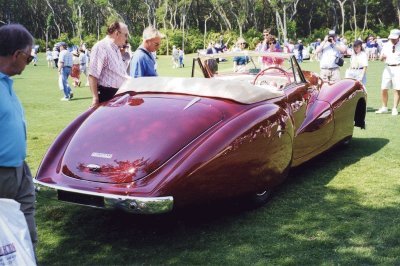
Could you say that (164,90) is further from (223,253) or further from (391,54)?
(391,54)

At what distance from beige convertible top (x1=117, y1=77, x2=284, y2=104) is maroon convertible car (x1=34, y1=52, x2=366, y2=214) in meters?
0.01

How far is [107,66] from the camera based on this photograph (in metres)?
6.04

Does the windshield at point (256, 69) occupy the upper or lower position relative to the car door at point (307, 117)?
upper

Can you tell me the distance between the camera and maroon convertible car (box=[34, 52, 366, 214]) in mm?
3740

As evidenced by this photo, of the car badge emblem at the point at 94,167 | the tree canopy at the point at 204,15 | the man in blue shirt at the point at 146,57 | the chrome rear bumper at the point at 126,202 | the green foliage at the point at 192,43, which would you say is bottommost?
the green foliage at the point at 192,43

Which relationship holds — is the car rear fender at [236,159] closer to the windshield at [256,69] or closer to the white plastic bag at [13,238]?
the windshield at [256,69]

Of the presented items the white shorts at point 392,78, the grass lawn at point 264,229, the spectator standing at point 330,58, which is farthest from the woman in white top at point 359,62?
the grass lawn at point 264,229

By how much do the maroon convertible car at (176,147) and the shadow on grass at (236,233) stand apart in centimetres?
28

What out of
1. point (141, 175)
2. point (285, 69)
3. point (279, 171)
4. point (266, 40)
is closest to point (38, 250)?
point (141, 175)

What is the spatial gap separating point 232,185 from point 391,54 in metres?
7.22

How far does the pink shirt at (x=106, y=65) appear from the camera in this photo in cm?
598

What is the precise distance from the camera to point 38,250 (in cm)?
388

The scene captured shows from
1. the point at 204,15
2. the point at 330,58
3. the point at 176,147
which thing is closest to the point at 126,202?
the point at 176,147

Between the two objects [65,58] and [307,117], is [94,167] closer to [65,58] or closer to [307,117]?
[307,117]
